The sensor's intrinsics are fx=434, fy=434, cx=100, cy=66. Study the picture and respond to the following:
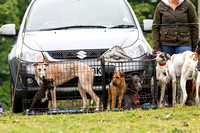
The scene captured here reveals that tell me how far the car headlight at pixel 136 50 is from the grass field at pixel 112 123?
51.6 inches

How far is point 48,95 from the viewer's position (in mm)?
7391

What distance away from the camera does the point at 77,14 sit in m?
8.37

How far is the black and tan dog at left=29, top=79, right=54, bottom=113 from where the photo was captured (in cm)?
724

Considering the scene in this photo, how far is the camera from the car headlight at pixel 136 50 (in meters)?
7.41

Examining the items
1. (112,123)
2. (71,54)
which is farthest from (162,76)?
(112,123)

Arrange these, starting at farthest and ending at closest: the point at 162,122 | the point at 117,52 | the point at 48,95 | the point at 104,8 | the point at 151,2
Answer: the point at 151,2, the point at 104,8, the point at 48,95, the point at 117,52, the point at 162,122

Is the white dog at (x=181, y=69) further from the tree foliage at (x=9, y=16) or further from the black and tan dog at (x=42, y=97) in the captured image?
the tree foliage at (x=9, y=16)

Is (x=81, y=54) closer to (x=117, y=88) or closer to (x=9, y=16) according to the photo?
(x=117, y=88)

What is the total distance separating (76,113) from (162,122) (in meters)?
2.02

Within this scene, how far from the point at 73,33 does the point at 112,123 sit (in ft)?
8.66

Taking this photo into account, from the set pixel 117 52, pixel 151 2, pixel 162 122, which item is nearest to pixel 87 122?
pixel 162 122

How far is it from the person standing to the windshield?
72 cm

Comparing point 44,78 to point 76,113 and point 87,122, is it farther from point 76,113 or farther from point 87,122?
point 87,122

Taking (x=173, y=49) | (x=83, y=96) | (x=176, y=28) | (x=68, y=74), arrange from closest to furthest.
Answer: (x=68, y=74) < (x=83, y=96) < (x=176, y=28) < (x=173, y=49)
